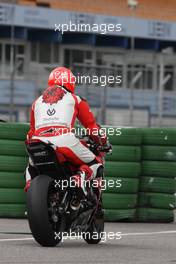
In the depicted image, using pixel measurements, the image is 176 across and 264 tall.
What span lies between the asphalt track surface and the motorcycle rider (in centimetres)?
53

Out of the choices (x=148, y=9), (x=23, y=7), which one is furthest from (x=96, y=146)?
(x=148, y=9)

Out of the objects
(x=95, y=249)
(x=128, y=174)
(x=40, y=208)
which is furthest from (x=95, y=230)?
(x=128, y=174)

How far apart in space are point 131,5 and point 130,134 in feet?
139

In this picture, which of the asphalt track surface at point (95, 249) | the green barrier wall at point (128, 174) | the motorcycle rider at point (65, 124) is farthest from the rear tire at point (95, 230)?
the green barrier wall at point (128, 174)

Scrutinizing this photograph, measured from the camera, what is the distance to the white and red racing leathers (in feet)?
30.9

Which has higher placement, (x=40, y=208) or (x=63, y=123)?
(x=63, y=123)

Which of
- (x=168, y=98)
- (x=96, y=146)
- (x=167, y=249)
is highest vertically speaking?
(x=96, y=146)

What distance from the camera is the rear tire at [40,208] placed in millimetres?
9102

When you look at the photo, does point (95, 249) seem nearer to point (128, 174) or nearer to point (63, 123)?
point (63, 123)

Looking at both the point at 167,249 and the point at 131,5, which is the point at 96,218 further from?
the point at 131,5

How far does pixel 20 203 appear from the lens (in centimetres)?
1348

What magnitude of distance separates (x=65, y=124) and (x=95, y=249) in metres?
1.05

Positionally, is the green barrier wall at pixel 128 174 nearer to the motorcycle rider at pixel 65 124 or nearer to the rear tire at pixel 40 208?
the motorcycle rider at pixel 65 124

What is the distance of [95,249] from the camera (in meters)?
9.60
